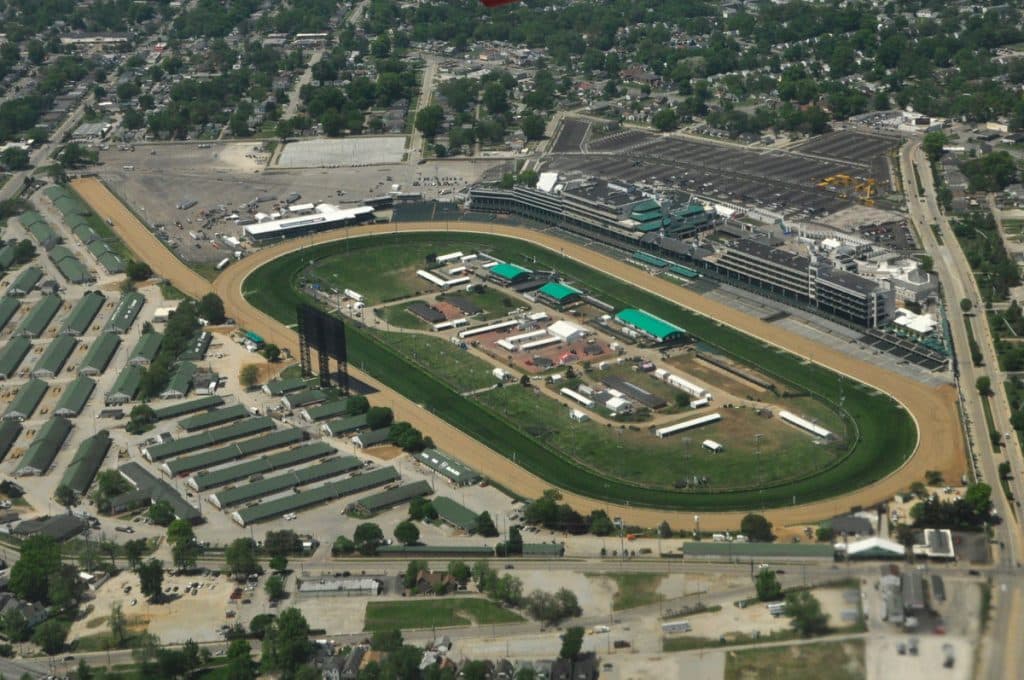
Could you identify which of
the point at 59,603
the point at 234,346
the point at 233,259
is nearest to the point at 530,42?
the point at 233,259

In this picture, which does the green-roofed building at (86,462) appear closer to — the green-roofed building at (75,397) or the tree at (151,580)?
the green-roofed building at (75,397)

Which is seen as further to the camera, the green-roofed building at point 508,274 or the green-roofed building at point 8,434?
the green-roofed building at point 508,274

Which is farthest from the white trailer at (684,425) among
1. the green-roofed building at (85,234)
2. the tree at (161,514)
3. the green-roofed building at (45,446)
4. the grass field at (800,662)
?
the green-roofed building at (85,234)

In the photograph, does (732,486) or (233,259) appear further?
(233,259)

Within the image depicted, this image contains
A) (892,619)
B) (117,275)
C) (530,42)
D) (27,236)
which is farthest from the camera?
(530,42)

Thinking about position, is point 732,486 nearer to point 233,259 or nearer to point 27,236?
point 233,259

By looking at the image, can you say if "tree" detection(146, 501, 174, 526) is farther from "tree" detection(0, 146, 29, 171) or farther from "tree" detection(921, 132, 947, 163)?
Answer: "tree" detection(921, 132, 947, 163)

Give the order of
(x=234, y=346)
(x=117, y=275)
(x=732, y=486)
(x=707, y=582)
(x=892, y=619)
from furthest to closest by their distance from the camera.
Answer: (x=117, y=275)
(x=234, y=346)
(x=732, y=486)
(x=707, y=582)
(x=892, y=619)
